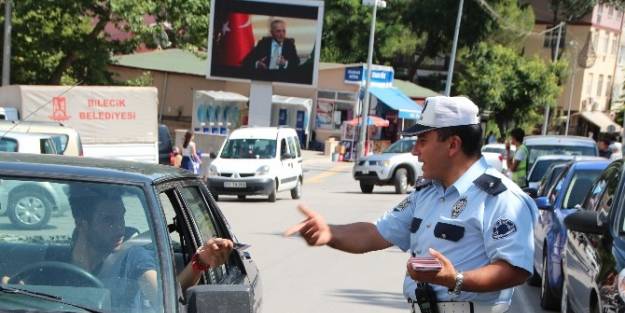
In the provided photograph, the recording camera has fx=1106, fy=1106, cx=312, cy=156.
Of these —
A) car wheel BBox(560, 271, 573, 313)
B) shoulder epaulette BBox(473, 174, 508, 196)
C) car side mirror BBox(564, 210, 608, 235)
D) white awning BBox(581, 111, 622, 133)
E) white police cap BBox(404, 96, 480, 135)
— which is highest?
white police cap BBox(404, 96, 480, 135)

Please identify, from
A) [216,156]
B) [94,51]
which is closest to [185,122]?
[94,51]

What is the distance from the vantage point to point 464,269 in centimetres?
418

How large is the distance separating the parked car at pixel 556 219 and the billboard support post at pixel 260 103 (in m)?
29.4

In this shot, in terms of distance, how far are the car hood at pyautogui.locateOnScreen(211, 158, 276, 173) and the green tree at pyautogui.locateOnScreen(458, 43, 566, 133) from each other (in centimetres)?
4173

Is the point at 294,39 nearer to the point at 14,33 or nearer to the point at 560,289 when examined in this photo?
the point at 14,33

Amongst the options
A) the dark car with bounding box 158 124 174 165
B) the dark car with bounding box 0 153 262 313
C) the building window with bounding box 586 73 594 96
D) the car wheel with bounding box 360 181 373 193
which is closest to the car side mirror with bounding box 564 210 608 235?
the dark car with bounding box 0 153 262 313

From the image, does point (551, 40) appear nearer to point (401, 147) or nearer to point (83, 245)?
point (401, 147)

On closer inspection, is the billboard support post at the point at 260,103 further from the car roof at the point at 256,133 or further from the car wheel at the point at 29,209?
the car wheel at the point at 29,209

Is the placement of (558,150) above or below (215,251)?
below

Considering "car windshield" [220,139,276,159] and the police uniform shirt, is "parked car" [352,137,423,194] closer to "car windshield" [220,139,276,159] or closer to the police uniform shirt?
"car windshield" [220,139,276,159]

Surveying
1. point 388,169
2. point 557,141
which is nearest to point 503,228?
point 557,141

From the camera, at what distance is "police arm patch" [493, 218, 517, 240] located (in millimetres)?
4047

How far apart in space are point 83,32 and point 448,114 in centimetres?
3346

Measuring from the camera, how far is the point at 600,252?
747cm
